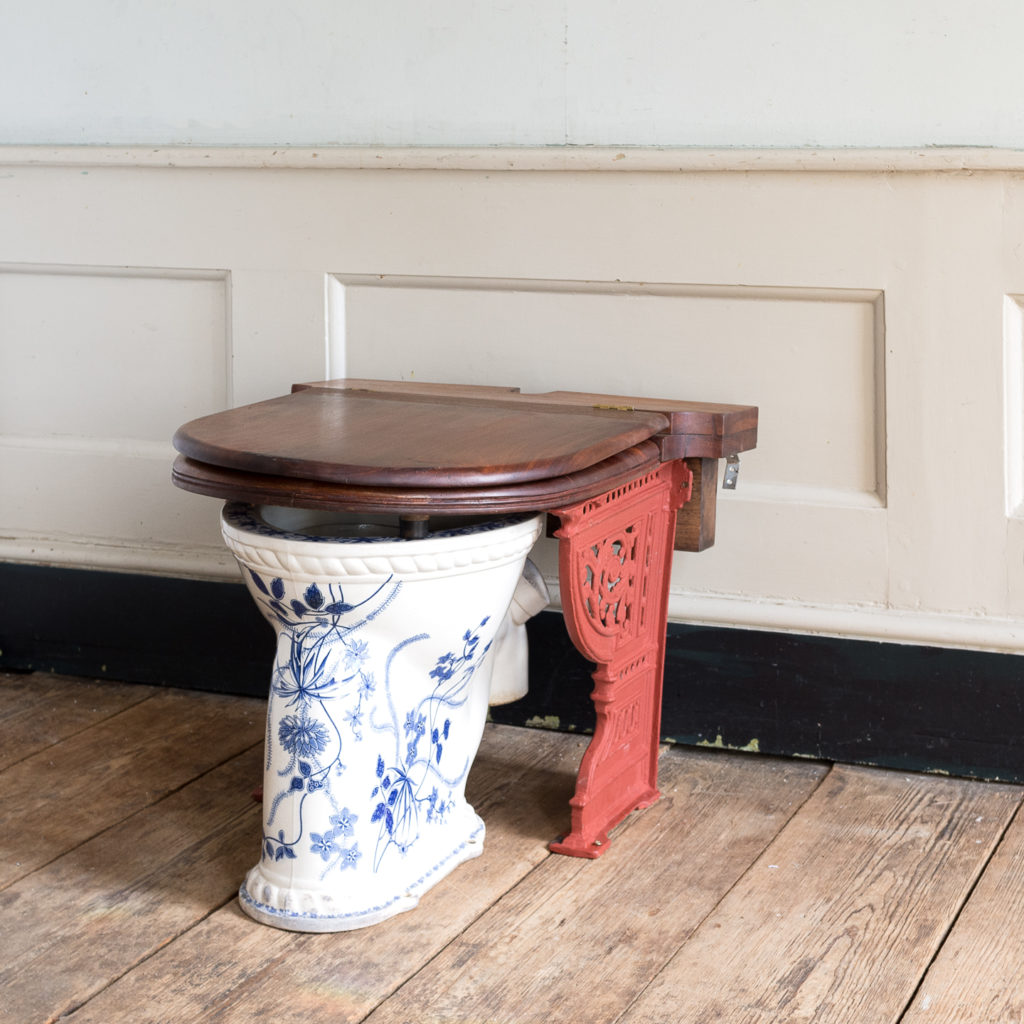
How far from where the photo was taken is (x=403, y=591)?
1288mm

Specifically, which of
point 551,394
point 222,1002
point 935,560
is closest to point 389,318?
point 551,394

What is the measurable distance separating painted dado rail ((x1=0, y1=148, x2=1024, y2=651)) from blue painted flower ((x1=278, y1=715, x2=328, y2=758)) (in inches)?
23.4

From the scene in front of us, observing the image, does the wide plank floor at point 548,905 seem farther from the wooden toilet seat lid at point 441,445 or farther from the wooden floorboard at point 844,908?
the wooden toilet seat lid at point 441,445

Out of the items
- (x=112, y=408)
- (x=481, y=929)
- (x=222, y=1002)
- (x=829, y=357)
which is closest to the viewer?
(x=222, y=1002)

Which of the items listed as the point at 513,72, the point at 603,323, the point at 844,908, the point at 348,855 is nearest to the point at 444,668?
the point at 348,855

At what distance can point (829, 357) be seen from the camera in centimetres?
167

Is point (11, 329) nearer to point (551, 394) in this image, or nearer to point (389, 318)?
point (389, 318)

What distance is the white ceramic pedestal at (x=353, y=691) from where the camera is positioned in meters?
1.28

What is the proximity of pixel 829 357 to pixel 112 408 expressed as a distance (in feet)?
3.49

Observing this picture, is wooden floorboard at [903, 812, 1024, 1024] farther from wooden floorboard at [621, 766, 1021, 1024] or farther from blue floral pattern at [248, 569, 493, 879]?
blue floral pattern at [248, 569, 493, 879]

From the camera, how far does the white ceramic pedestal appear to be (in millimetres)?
1279

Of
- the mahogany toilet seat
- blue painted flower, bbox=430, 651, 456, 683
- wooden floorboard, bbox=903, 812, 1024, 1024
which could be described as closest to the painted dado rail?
the mahogany toilet seat

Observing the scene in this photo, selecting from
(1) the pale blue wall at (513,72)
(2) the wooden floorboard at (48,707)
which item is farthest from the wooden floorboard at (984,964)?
(2) the wooden floorboard at (48,707)

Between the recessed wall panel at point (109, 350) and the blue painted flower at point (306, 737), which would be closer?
the blue painted flower at point (306, 737)
